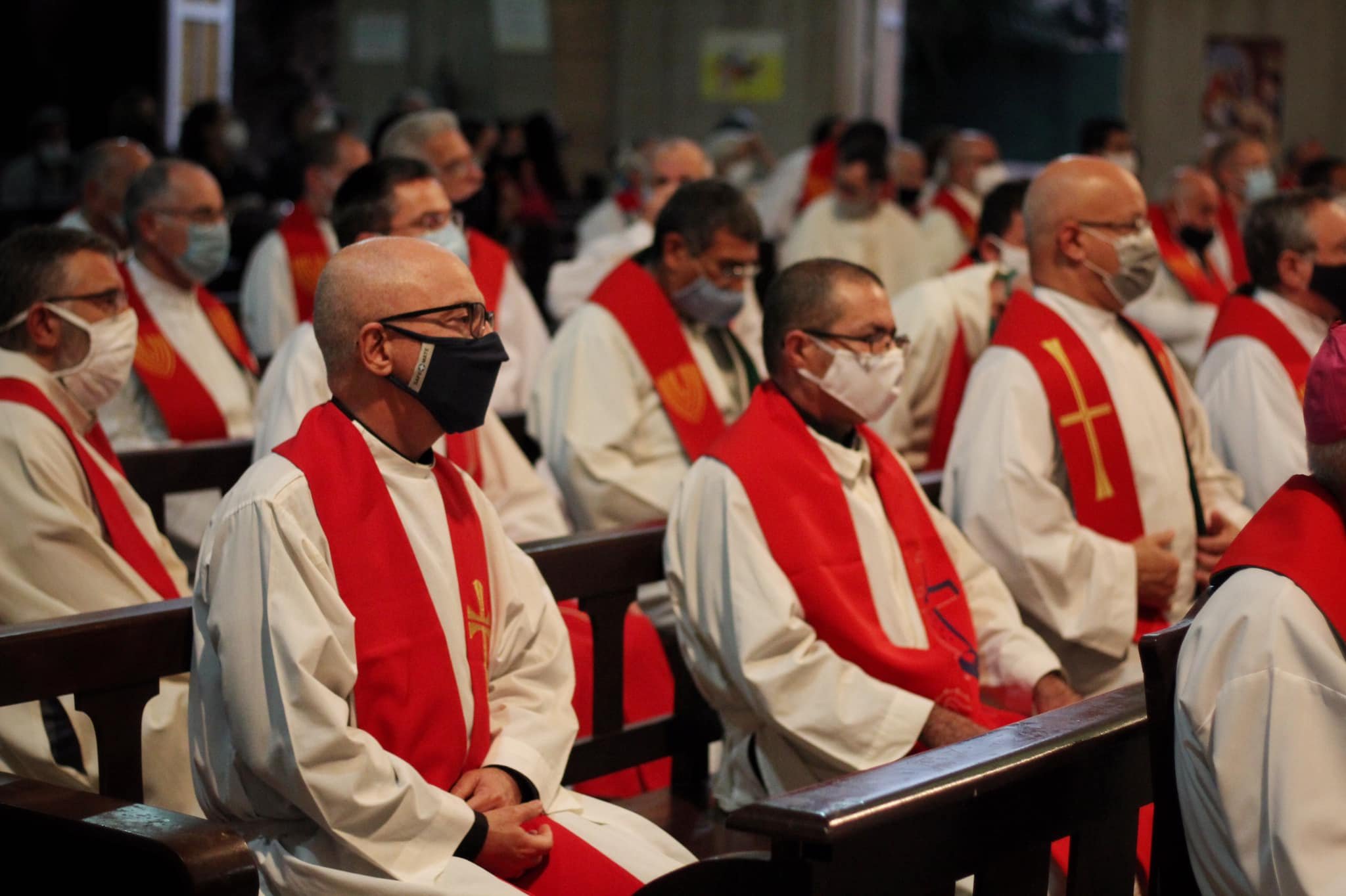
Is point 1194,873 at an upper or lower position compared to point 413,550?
lower

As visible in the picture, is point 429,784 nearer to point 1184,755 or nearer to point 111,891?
point 111,891

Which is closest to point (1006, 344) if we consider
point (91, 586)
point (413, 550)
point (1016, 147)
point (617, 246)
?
point (413, 550)

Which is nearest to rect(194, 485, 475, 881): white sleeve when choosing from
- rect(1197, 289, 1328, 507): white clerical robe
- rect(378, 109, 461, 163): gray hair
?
rect(1197, 289, 1328, 507): white clerical robe

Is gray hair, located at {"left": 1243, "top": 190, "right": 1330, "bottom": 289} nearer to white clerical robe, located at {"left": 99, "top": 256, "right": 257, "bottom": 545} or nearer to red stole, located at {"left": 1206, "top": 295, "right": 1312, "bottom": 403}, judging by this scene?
red stole, located at {"left": 1206, "top": 295, "right": 1312, "bottom": 403}

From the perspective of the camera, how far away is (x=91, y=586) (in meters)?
3.27

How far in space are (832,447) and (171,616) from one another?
1395mm

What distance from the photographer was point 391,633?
2.55 meters

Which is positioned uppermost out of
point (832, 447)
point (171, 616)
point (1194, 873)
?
point (832, 447)

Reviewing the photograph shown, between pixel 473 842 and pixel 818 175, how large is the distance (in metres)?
9.07

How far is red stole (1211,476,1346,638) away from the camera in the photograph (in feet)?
7.09

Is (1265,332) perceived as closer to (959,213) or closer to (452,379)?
(452,379)

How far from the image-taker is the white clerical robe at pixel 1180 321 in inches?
298

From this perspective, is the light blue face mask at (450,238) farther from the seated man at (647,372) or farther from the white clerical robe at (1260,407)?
the white clerical robe at (1260,407)

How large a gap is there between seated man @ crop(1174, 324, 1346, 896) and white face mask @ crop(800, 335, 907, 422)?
124cm
